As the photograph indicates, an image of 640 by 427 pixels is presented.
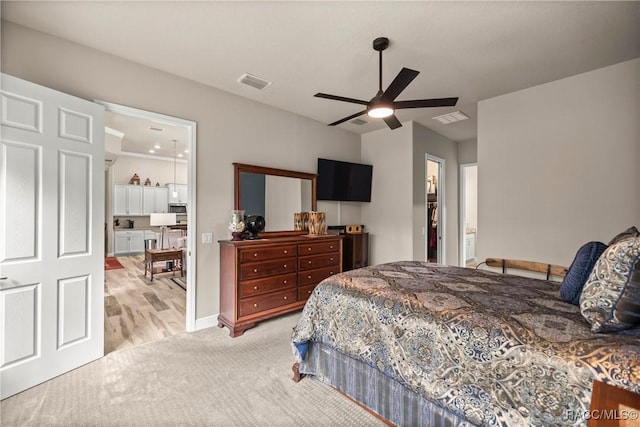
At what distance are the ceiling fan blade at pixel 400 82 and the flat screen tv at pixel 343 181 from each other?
7.23 ft

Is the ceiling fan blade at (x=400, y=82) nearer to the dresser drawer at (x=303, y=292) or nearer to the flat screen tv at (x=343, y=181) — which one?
the flat screen tv at (x=343, y=181)

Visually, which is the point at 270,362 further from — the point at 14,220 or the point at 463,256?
the point at 463,256

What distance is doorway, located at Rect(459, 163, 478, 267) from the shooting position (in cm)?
577

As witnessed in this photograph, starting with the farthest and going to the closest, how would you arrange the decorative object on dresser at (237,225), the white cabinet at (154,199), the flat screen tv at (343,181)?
the white cabinet at (154,199) → the flat screen tv at (343,181) → the decorative object on dresser at (237,225)

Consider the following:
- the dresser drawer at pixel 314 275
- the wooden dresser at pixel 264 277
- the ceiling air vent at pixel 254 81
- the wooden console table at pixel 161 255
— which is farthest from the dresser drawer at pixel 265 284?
the wooden console table at pixel 161 255

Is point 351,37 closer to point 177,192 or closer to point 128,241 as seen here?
point 177,192

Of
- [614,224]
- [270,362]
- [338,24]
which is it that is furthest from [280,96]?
[614,224]

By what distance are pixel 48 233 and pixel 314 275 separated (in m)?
2.67

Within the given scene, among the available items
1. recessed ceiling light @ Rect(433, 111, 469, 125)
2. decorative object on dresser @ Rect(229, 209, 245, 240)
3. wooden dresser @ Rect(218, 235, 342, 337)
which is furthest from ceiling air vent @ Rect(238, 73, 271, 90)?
recessed ceiling light @ Rect(433, 111, 469, 125)

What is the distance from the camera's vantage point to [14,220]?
6.75 ft

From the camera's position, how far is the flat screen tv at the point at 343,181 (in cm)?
451

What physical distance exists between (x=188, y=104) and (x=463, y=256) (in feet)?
18.1

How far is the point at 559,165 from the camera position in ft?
10.2

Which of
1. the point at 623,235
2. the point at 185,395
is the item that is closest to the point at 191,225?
the point at 185,395
